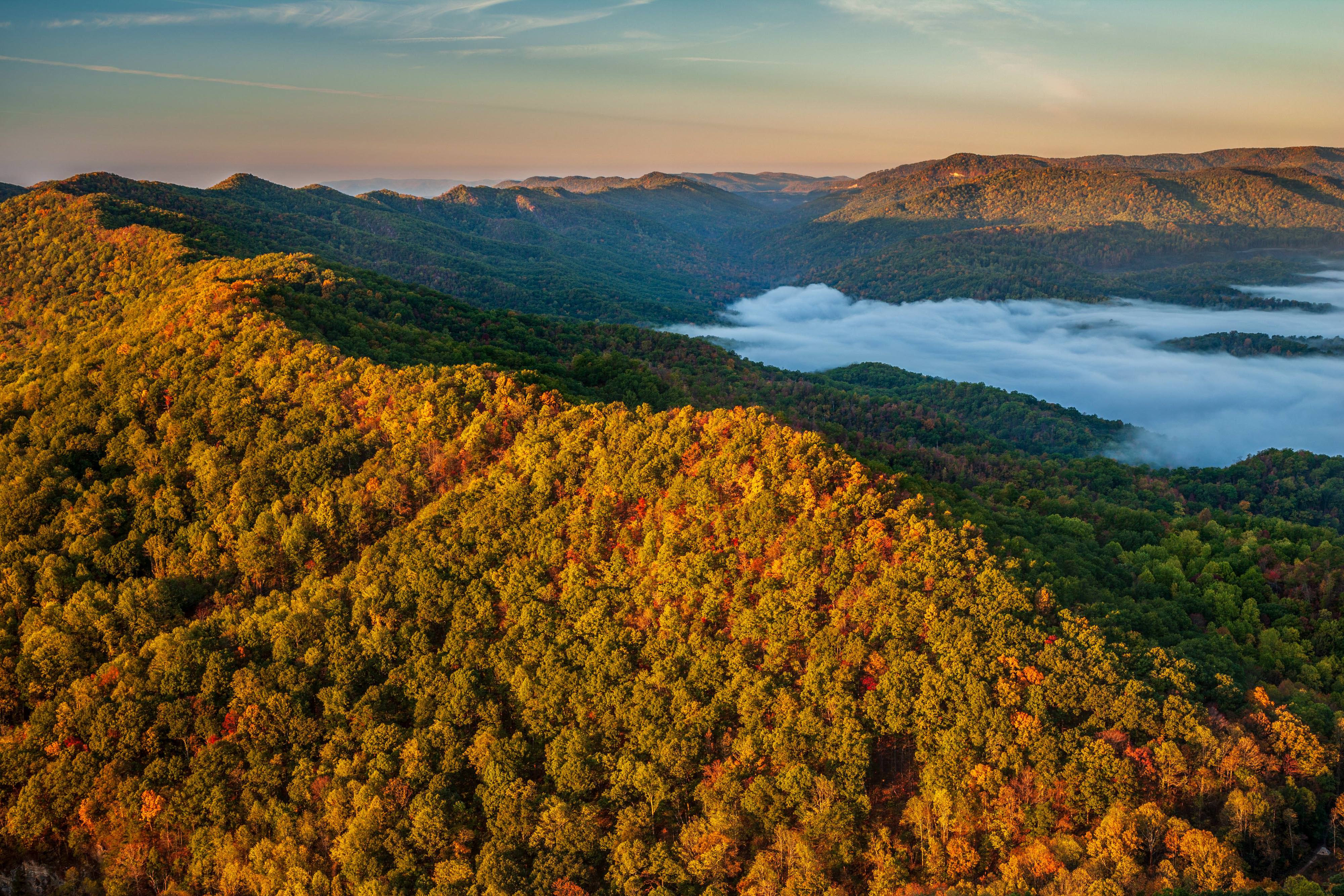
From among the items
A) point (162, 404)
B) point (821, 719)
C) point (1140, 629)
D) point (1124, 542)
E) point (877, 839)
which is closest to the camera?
point (877, 839)

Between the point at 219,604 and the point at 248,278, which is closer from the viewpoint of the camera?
the point at 219,604

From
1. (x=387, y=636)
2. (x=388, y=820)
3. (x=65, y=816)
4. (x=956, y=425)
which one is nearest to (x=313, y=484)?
(x=387, y=636)

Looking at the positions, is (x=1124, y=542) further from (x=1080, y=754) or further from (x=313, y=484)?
(x=313, y=484)

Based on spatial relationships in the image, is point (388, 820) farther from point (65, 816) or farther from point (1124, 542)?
point (1124, 542)

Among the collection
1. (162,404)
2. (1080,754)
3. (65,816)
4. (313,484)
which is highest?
(162,404)

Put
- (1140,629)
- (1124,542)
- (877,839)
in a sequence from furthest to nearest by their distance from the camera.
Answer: (1124,542) < (1140,629) < (877,839)

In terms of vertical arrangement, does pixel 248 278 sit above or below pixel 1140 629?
above
